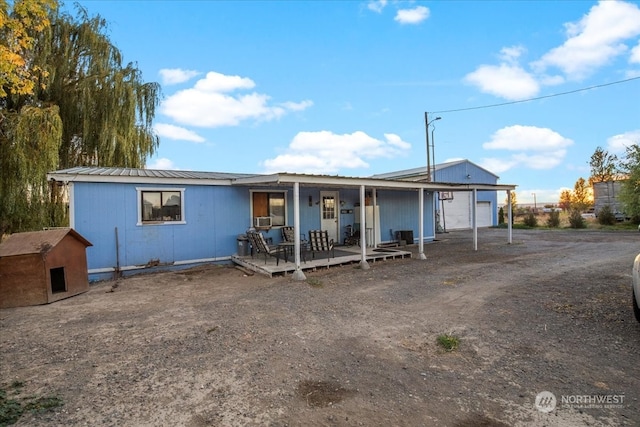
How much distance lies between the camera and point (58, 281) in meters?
6.50

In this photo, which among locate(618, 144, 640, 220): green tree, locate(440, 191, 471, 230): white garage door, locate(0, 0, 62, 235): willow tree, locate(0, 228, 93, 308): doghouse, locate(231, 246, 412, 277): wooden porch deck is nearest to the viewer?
locate(0, 228, 93, 308): doghouse

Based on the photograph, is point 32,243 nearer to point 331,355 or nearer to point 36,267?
point 36,267

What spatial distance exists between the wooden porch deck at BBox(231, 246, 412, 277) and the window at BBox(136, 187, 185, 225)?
196 cm

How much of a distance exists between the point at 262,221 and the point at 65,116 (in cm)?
753

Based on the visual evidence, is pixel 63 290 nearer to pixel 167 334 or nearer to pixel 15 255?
pixel 15 255

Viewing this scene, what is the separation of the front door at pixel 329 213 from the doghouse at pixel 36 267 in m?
7.05

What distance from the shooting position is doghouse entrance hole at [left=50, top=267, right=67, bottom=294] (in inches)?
250

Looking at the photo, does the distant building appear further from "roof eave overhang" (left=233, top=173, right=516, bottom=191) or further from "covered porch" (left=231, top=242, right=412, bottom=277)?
"covered porch" (left=231, top=242, right=412, bottom=277)

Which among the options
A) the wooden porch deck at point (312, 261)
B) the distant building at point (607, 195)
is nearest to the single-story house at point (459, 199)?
the distant building at point (607, 195)

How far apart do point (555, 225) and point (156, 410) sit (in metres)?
24.0

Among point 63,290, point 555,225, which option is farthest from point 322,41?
point 555,225

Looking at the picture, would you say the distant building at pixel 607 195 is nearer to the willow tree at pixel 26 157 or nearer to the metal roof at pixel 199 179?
the metal roof at pixel 199 179


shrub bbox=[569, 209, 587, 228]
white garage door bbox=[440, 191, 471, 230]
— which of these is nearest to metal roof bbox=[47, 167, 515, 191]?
white garage door bbox=[440, 191, 471, 230]

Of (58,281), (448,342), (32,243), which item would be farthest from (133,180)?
(448,342)
